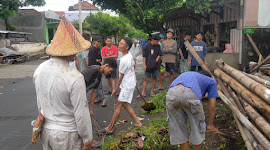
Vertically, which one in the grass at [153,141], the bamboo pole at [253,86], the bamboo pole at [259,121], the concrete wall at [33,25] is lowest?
the grass at [153,141]

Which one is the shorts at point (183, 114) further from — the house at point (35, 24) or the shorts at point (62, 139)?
the house at point (35, 24)

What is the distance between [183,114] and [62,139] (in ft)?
4.94

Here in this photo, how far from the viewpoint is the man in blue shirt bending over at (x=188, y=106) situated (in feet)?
9.05

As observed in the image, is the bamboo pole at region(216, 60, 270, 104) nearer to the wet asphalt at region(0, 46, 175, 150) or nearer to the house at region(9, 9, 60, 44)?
the wet asphalt at region(0, 46, 175, 150)

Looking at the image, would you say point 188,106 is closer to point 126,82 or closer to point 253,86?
point 253,86

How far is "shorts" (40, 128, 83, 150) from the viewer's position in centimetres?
221

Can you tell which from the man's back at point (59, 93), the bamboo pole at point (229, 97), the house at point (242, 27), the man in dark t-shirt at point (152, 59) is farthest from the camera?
the house at point (242, 27)

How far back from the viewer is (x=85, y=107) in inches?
86.7

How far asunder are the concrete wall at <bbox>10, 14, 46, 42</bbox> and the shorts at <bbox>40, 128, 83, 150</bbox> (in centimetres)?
2966

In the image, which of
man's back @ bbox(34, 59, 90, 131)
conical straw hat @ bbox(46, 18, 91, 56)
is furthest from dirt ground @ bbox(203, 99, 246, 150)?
conical straw hat @ bbox(46, 18, 91, 56)

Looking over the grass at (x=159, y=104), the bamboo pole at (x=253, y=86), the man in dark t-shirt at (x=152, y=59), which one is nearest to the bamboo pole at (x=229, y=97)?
the bamboo pole at (x=253, y=86)

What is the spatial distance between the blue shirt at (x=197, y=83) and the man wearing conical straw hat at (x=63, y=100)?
50.3 inches

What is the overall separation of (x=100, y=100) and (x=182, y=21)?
351 inches

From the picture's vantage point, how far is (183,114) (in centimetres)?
295
